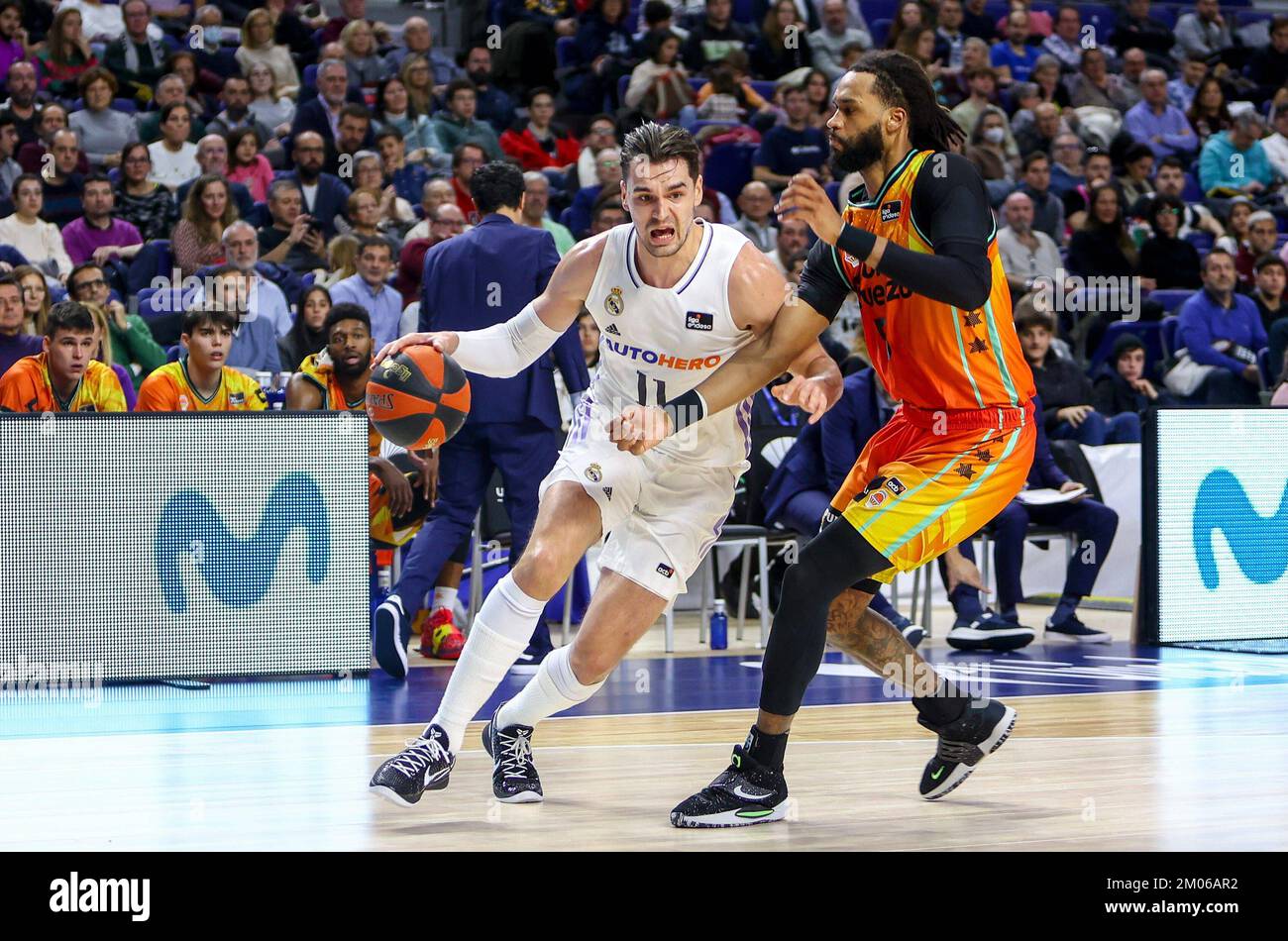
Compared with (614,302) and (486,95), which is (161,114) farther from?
(614,302)

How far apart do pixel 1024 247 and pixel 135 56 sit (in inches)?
276

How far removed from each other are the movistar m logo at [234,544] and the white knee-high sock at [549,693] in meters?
2.74

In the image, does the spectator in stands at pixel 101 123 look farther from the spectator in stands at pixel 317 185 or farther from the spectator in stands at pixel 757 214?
the spectator in stands at pixel 757 214

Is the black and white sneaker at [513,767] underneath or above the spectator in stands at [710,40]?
underneath

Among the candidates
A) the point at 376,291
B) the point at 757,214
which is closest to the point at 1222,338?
the point at 757,214

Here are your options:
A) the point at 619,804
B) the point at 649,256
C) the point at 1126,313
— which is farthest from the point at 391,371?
the point at 1126,313

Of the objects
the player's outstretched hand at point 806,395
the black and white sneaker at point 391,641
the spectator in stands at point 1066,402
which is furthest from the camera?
the spectator in stands at point 1066,402

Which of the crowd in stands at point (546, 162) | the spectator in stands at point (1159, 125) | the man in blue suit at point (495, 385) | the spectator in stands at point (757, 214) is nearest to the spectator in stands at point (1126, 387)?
the crowd in stands at point (546, 162)

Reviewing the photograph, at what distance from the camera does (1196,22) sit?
17.9m

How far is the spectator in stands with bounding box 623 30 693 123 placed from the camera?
1394cm

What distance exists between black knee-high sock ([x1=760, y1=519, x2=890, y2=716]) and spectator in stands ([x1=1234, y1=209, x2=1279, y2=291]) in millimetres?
10329

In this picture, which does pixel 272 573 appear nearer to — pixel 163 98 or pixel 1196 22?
pixel 163 98

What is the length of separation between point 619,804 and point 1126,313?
9408mm

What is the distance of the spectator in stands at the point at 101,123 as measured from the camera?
39.7 feet
